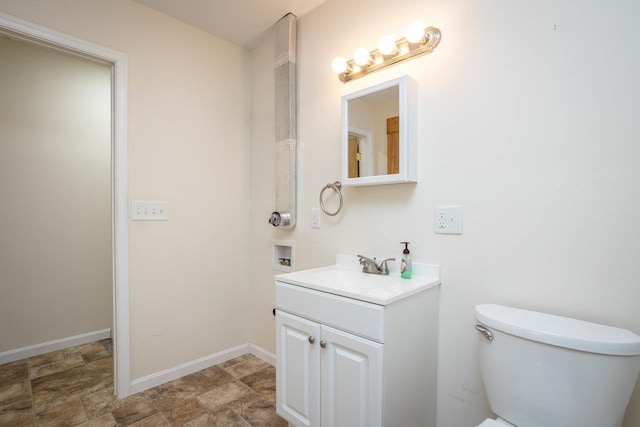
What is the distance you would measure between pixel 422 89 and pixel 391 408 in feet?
4.50

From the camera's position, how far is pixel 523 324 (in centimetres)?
98

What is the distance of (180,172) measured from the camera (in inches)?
81.8

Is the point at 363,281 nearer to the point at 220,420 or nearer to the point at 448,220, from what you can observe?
the point at 448,220

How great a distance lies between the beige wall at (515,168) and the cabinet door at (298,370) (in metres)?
0.56

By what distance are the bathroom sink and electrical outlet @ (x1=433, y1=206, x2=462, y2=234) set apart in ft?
0.59

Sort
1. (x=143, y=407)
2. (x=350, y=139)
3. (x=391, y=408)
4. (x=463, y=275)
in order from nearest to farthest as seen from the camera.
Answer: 1. (x=391, y=408)
2. (x=463, y=275)
3. (x=350, y=139)
4. (x=143, y=407)

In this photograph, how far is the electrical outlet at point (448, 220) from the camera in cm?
133

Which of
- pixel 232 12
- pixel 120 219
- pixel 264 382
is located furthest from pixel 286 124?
pixel 264 382

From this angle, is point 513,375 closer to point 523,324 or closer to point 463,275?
point 523,324

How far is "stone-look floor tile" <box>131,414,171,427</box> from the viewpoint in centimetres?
157

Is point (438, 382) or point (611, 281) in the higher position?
point (611, 281)

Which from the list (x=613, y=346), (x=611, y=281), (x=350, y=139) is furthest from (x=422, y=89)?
(x=613, y=346)

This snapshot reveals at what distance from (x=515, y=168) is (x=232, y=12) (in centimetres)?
190

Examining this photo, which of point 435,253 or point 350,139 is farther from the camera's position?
point 350,139
